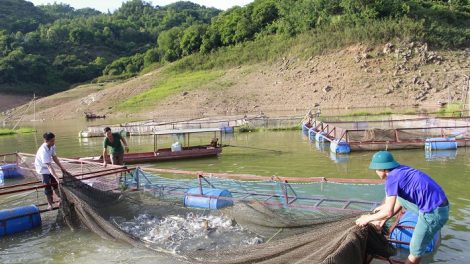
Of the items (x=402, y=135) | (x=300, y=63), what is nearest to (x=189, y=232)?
(x=402, y=135)

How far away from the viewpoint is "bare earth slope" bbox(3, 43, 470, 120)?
141 ft

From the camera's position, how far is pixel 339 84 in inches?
1866

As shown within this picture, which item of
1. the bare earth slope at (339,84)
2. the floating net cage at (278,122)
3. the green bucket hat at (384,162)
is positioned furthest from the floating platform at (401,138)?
the bare earth slope at (339,84)

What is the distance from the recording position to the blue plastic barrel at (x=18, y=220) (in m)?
8.57

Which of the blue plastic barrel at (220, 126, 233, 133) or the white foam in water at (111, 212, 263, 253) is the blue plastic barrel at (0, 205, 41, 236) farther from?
the blue plastic barrel at (220, 126, 233, 133)

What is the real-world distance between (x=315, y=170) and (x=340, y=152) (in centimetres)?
366

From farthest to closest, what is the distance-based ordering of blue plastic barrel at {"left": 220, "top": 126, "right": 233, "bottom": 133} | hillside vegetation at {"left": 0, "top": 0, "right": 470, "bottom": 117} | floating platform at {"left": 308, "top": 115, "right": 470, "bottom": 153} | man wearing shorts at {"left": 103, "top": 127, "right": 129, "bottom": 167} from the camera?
hillside vegetation at {"left": 0, "top": 0, "right": 470, "bottom": 117} < blue plastic barrel at {"left": 220, "top": 126, "right": 233, "bottom": 133} < floating platform at {"left": 308, "top": 115, "right": 470, "bottom": 153} < man wearing shorts at {"left": 103, "top": 127, "right": 129, "bottom": 167}

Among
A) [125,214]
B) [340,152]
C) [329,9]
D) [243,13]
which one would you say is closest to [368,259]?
[125,214]

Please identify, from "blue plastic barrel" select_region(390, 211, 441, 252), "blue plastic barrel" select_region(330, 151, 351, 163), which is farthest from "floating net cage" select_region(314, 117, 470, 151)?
"blue plastic barrel" select_region(390, 211, 441, 252)

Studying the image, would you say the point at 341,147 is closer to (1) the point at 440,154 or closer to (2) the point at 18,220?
(1) the point at 440,154

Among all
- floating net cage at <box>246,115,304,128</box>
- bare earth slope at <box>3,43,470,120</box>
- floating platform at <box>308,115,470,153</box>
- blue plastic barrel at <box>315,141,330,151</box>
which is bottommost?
blue plastic barrel at <box>315,141,330,151</box>

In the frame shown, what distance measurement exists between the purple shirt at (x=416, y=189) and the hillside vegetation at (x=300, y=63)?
39.0 m

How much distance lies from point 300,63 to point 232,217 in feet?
161

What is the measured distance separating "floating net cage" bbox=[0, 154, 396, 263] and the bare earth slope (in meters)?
36.8
